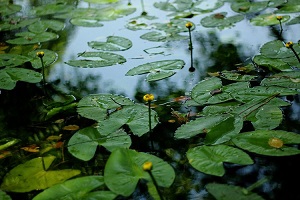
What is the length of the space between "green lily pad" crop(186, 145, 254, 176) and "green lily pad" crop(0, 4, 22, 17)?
1843 millimetres

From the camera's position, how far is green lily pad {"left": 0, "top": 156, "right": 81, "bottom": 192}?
99 centimetres

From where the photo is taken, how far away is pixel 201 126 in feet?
3.76

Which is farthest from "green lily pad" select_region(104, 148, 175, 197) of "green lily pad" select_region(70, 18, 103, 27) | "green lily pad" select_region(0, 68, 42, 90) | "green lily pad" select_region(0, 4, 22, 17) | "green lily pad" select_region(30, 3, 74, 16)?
"green lily pad" select_region(0, 4, 22, 17)

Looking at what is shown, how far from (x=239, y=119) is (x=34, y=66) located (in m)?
0.92

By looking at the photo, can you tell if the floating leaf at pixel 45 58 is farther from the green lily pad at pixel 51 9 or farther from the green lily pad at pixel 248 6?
the green lily pad at pixel 248 6

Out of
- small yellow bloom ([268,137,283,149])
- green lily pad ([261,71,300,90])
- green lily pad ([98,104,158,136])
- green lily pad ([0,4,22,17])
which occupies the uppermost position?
green lily pad ([261,71,300,90])

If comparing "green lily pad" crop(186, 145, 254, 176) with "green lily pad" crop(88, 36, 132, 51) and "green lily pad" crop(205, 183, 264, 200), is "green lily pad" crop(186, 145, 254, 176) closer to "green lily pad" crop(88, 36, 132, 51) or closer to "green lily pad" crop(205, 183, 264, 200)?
"green lily pad" crop(205, 183, 264, 200)

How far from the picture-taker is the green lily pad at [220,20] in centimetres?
199

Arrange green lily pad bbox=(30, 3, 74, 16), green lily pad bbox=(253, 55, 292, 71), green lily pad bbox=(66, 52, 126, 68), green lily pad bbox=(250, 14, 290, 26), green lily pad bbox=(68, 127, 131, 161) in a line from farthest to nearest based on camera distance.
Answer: green lily pad bbox=(30, 3, 74, 16), green lily pad bbox=(250, 14, 290, 26), green lily pad bbox=(66, 52, 126, 68), green lily pad bbox=(253, 55, 292, 71), green lily pad bbox=(68, 127, 131, 161)

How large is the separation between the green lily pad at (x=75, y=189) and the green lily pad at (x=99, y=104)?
12.0 inches

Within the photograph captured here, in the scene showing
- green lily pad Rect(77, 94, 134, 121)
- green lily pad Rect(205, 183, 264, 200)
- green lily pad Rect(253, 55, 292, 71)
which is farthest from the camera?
green lily pad Rect(253, 55, 292, 71)

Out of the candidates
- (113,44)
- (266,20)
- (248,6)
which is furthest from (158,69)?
(248,6)

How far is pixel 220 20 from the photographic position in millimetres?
2037

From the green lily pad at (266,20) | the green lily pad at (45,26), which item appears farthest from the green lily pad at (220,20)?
the green lily pad at (45,26)
